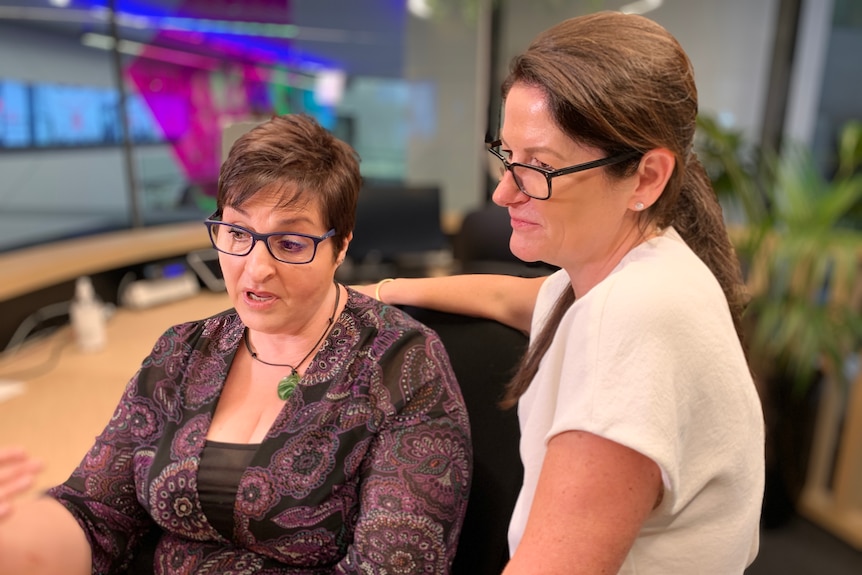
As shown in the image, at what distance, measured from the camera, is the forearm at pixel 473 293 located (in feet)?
2.82

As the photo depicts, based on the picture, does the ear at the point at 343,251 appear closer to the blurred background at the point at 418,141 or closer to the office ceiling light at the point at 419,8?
the blurred background at the point at 418,141

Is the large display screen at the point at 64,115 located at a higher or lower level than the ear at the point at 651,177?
higher

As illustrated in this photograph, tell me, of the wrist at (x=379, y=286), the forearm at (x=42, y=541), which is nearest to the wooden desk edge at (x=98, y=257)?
the wrist at (x=379, y=286)

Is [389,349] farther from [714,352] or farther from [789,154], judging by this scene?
[789,154]

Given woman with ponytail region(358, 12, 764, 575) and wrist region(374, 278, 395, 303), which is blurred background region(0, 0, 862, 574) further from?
woman with ponytail region(358, 12, 764, 575)

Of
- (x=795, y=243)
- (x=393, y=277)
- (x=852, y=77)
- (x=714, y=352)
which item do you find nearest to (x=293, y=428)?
(x=393, y=277)

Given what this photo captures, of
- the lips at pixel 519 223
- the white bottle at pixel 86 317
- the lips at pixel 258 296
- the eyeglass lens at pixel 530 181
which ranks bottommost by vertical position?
the white bottle at pixel 86 317

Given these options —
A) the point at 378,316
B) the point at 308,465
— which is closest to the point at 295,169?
the point at 378,316

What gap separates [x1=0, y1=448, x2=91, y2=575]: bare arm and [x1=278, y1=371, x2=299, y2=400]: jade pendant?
8.5 inches

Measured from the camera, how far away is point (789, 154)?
2613mm

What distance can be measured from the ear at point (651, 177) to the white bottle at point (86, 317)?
28.5 inches

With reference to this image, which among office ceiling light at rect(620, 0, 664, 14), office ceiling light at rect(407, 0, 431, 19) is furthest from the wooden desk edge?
office ceiling light at rect(407, 0, 431, 19)

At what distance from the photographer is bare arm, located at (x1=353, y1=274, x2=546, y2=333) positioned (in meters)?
0.86

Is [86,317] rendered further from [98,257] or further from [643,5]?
[643,5]
